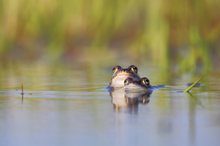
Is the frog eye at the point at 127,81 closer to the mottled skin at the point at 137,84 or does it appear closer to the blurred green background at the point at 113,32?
the mottled skin at the point at 137,84

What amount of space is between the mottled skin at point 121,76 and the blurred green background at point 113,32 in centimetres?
66

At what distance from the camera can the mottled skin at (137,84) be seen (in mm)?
8406

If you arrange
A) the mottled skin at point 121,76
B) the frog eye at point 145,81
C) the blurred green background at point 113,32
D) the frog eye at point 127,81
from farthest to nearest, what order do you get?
the blurred green background at point 113,32, the mottled skin at point 121,76, the frog eye at point 127,81, the frog eye at point 145,81

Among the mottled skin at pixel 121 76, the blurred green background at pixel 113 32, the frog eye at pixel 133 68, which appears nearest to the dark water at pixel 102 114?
the mottled skin at pixel 121 76

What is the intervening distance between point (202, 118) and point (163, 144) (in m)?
1.15

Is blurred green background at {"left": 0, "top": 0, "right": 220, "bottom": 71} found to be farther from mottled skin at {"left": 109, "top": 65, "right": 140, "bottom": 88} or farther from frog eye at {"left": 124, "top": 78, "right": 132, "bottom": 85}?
frog eye at {"left": 124, "top": 78, "right": 132, "bottom": 85}

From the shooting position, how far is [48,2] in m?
11.7

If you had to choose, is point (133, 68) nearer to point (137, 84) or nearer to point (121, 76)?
point (121, 76)

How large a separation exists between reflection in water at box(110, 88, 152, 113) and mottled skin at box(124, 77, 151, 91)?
78 mm

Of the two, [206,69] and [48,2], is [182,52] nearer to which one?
[48,2]

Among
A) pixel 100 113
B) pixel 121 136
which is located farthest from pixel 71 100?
pixel 121 136

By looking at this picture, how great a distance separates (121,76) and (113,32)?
8.65ft

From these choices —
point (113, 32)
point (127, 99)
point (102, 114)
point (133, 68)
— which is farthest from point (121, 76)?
point (113, 32)

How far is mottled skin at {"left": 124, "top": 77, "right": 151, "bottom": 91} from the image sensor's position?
27.6 ft
